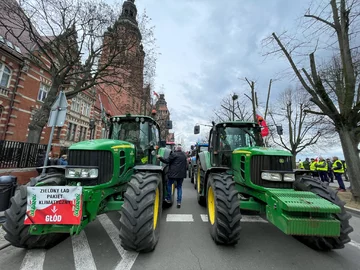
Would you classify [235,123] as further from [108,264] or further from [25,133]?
[25,133]

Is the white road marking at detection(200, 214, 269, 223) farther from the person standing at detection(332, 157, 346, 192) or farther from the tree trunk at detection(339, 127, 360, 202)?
the person standing at detection(332, 157, 346, 192)

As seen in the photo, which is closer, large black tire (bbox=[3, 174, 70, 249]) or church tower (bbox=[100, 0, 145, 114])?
large black tire (bbox=[3, 174, 70, 249])

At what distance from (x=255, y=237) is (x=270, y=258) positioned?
0.75 meters

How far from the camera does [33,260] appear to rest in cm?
260

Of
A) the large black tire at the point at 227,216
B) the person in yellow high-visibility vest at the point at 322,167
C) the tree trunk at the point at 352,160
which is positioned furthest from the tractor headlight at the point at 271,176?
the person in yellow high-visibility vest at the point at 322,167

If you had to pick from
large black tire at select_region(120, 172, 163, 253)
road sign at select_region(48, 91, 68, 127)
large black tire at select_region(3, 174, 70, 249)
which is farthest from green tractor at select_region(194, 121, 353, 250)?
road sign at select_region(48, 91, 68, 127)

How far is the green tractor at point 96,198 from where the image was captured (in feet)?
8.22

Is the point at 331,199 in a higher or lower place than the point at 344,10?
lower

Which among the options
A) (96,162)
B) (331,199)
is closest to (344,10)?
(331,199)

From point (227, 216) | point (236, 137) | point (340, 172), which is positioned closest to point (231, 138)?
point (236, 137)

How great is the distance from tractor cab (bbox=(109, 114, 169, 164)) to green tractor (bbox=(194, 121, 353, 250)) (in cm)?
167

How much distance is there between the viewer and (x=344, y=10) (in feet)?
23.6

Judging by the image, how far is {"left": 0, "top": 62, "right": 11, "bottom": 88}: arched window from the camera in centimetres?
1254

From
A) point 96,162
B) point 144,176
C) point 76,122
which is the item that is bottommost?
point 144,176
